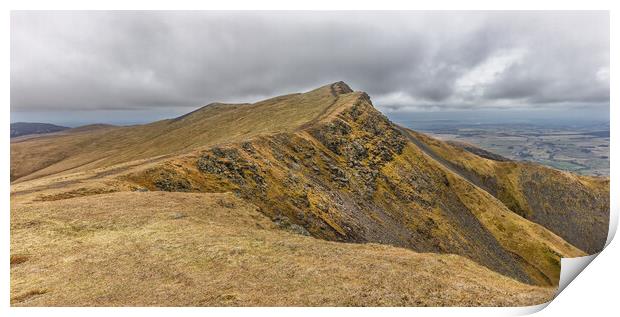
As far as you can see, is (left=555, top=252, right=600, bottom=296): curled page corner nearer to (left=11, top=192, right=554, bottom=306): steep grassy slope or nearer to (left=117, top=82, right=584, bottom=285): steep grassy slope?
(left=11, top=192, right=554, bottom=306): steep grassy slope

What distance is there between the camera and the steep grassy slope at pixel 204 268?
892 inches

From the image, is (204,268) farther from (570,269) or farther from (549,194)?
(549,194)

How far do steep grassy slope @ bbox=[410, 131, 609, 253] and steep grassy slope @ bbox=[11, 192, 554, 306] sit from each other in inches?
4306

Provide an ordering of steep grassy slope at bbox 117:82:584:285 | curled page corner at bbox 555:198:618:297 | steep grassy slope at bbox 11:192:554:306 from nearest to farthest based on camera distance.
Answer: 1. steep grassy slope at bbox 11:192:554:306
2. curled page corner at bbox 555:198:618:297
3. steep grassy slope at bbox 117:82:584:285

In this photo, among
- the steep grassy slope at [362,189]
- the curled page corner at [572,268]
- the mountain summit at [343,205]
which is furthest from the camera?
the steep grassy slope at [362,189]

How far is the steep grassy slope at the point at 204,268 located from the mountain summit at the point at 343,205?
22cm

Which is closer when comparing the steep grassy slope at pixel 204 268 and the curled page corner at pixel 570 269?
the steep grassy slope at pixel 204 268

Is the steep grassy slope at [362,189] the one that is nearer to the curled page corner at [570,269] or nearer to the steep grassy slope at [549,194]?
the curled page corner at [570,269]

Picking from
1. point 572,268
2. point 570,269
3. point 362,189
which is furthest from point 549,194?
point 570,269

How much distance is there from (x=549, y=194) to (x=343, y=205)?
105739 mm

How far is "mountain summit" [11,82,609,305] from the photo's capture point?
93.2ft

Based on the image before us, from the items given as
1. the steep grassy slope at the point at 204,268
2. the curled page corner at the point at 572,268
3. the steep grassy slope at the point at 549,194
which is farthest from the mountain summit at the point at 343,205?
the curled page corner at the point at 572,268

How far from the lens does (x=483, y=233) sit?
82062 mm

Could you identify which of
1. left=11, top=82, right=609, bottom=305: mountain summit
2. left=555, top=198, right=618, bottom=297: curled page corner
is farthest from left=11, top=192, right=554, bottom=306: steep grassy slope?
left=555, top=198, right=618, bottom=297: curled page corner
